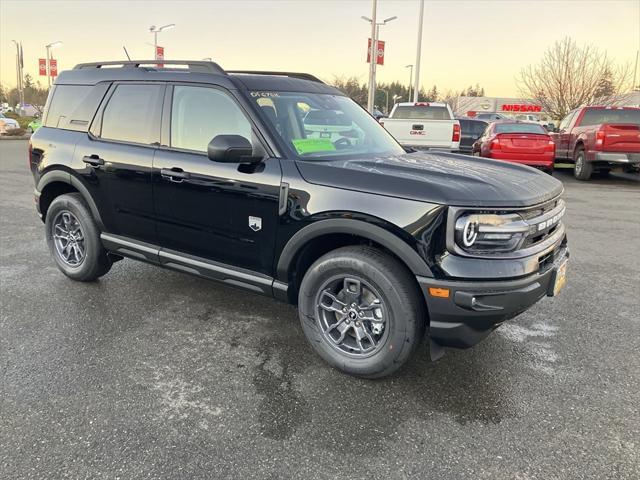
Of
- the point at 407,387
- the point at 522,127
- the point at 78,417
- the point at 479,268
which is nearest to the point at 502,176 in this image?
the point at 479,268

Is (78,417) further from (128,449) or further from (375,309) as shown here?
(375,309)

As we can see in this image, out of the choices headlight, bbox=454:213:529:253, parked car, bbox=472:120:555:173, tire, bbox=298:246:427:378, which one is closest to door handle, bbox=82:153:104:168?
tire, bbox=298:246:427:378

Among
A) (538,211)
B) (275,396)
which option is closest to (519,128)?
(538,211)

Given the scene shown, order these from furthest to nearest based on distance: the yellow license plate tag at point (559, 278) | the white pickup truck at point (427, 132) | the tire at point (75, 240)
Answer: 1. the white pickup truck at point (427, 132)
2. the tire at point (75, 240)
3. the yellow license plate tag at point (559, 278)

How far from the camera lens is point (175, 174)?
3748mm

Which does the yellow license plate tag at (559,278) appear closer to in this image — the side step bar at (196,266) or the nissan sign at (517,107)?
the side step bar at (196,266)

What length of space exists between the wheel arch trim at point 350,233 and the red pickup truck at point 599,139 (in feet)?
36.4

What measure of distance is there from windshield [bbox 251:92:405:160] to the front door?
8.8 inches

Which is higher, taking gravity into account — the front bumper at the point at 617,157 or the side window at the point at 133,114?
the side window at the point at 133,114

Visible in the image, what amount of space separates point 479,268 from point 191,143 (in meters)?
2.19

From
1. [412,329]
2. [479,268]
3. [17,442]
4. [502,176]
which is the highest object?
[502,176]

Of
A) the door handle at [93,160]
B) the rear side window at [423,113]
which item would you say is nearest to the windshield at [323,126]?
the door handle at [93,160]

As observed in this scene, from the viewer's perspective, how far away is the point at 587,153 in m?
12.7

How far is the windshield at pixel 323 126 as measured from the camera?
11.6 feet
